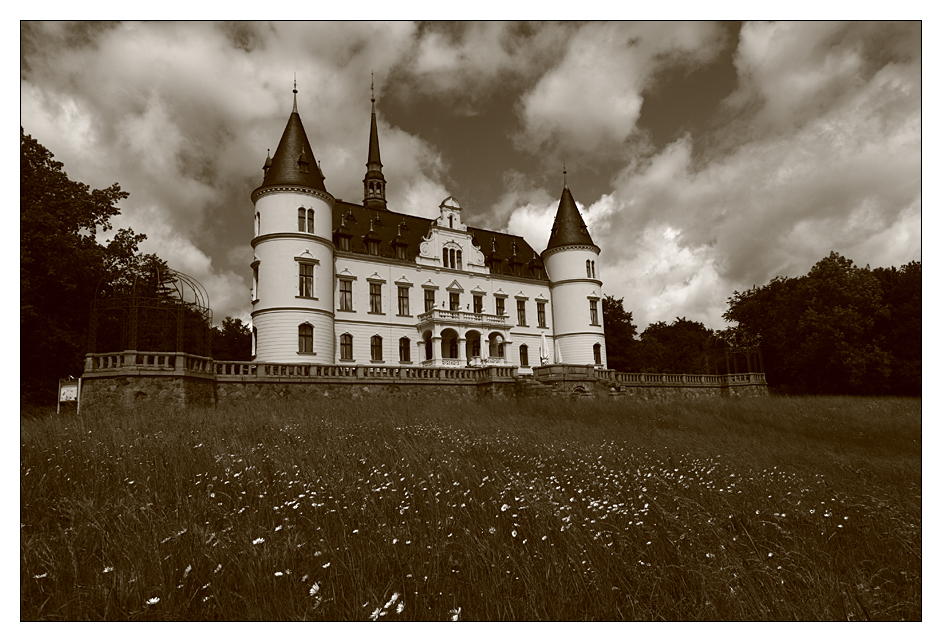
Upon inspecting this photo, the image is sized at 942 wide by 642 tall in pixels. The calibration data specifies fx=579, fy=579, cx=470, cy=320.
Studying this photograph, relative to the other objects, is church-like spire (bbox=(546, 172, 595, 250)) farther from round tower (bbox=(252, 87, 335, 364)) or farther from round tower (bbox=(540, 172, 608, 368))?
round tower (bbox=(252, 87, 335, 364))

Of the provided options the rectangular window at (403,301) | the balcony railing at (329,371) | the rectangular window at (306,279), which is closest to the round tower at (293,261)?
the rectangular window at (306,279)

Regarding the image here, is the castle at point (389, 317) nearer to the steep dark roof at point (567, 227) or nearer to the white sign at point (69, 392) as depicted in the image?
the steep dark roof at point (567, 227)

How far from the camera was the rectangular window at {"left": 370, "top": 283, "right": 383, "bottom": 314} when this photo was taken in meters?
32.5

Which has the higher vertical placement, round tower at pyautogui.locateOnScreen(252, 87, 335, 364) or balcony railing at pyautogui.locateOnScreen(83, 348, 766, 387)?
round tower at pyautogui.locateOnScreen(252, 87, 335, 364)

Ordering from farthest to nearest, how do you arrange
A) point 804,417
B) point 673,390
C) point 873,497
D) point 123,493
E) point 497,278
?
1. point 497,278
2. point 673,390
3. point 804,417
4. point 873,497
5. point 123,493

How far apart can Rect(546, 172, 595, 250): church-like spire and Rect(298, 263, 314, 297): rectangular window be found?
17.5 meters

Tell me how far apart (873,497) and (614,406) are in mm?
11898

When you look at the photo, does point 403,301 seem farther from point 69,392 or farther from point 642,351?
point 642,351

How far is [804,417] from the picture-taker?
55.7 feet

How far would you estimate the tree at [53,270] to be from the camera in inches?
673

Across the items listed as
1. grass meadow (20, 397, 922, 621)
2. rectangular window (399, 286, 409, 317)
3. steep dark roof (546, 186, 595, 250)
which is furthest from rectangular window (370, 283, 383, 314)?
grass meadow (20, 397, 922, 621)

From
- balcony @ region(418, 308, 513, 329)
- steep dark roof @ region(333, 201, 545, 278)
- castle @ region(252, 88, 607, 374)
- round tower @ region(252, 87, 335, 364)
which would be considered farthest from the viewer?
steep dark roof @ region(333, 201, 545, 278)
